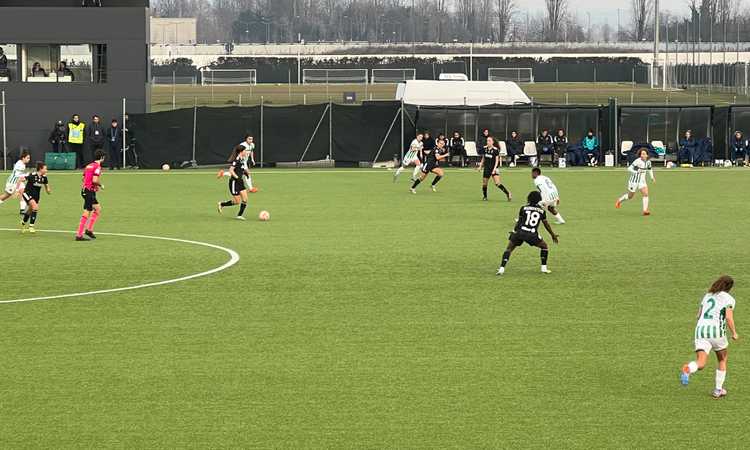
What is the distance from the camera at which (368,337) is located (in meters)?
16.7

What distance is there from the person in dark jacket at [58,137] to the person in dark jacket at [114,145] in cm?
180

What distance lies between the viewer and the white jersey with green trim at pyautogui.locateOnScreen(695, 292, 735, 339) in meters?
12.8

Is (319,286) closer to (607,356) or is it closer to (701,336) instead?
(607,356)

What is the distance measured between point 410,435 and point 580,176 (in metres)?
37.8

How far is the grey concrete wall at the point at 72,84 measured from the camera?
53219mm

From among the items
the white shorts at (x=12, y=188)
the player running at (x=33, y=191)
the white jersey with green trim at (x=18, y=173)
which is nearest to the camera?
the player running at (x=33, y=191)

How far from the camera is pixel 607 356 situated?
1544 centimetres

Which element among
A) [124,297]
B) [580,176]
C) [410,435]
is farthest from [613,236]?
[580,176]

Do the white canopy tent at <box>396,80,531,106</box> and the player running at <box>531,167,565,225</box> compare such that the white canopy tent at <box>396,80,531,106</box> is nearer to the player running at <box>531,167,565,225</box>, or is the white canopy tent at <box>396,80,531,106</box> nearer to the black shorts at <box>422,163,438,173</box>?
the black shorts at <box>422,163,438,173</box>

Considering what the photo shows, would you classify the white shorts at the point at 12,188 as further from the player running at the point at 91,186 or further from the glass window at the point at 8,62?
the glass window at the point at 8,62

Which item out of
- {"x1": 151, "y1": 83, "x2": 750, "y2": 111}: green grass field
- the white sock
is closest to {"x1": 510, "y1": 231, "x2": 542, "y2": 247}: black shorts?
the white sock

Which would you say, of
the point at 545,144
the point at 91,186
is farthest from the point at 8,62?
the point at 91,186

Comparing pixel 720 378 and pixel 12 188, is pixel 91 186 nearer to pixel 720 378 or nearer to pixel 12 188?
pixel 12 188

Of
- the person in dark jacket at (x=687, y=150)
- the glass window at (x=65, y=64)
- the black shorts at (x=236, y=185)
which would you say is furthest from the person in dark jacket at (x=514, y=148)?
the black shorts at (x=236, y=185)
